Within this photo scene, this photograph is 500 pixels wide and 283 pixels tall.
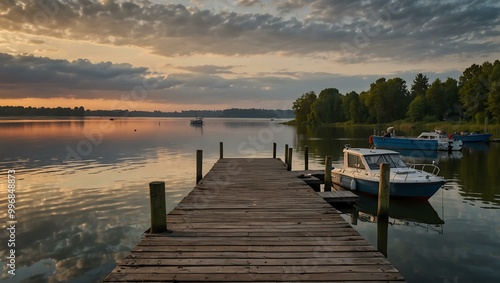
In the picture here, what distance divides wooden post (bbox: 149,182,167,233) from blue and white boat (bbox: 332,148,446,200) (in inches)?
456

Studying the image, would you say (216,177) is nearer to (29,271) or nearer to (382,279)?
(29,271)

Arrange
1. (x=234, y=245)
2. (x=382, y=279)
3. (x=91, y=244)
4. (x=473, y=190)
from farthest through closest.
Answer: (x=473, y=190) → (x=91, y=244) → (x=234, y=245) → (x=382, y=279)

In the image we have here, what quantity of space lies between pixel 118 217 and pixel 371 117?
371ft

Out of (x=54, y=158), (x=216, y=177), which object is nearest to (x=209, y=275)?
(x=216, y=177)

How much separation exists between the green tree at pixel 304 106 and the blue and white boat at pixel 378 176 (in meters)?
124

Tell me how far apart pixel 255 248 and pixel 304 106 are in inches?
5448

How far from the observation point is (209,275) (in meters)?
6.10

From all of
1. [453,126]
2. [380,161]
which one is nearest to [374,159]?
[380,161]

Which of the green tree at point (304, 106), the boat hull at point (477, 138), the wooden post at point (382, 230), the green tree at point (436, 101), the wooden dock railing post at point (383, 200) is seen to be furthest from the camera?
the green tree at point (304, 106)

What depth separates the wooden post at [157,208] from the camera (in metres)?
8.25

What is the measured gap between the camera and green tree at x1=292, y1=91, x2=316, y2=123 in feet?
466

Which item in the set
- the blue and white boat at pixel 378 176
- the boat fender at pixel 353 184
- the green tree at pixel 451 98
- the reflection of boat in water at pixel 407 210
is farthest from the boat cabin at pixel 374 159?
the green tree at pixel 451 98

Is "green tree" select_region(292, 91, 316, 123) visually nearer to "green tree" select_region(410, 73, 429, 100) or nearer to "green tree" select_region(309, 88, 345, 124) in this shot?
"green tree" select_region(309, 88, 345, 124)

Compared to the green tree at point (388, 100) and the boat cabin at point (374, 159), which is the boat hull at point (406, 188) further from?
the green tree at point (388, 100)
